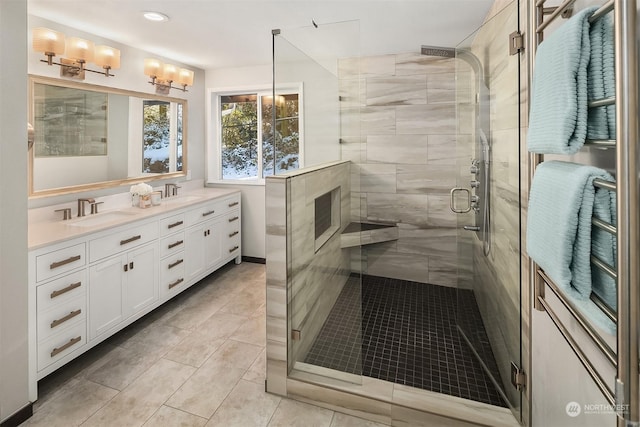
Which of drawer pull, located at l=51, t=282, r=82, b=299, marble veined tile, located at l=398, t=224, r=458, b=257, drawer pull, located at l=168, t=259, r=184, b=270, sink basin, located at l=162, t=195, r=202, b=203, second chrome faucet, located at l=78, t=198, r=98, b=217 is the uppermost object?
sink basin, located at l=162, t=195, r=202, b=203

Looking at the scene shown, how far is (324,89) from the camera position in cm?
217

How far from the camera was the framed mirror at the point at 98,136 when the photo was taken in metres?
2.56

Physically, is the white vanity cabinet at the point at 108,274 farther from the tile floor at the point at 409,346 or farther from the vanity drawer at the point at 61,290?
the tile floor at the point at 409,346

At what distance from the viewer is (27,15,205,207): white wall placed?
2.53 metres

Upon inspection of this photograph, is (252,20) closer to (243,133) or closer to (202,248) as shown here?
(243,133)

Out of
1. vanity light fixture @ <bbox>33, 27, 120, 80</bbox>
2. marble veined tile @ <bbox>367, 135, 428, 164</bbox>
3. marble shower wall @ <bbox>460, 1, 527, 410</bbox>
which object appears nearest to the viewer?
marble shower wall @ <bbox>460, 1, 527, 410</bbox>

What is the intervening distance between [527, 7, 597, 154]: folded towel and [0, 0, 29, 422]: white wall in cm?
219

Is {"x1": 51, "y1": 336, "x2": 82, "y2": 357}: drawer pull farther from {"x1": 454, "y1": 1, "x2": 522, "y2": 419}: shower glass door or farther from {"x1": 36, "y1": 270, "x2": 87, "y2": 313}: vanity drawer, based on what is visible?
{"x1": 454, "y1": 1, "x2": 522, "y2": 419}: shower glass door

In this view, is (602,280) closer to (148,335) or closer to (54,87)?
(148,335)

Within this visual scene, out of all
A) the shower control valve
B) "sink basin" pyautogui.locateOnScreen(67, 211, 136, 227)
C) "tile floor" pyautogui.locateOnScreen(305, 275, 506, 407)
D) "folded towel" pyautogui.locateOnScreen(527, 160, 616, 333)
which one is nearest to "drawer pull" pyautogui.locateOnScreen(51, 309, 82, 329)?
"sink basin" pyautogui.locateOnScreen(67, 211, 136, 227)

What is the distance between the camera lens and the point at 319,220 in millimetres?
2160

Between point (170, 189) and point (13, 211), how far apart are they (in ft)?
6.81

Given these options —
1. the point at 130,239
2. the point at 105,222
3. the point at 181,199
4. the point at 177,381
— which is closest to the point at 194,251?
the point at 181,199

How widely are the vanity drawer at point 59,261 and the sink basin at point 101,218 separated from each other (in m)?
0.39
